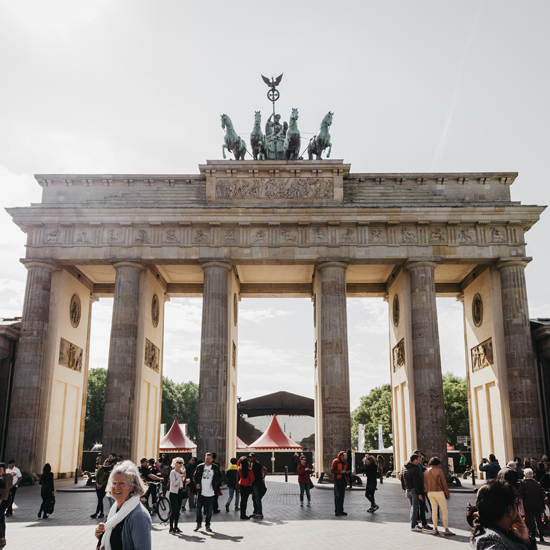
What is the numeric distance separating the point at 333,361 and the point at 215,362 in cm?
650

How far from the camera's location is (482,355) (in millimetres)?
36938

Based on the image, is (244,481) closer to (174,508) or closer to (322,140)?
(174,508)

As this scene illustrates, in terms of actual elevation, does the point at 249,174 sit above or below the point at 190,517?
above

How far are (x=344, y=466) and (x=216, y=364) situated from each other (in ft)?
48.9

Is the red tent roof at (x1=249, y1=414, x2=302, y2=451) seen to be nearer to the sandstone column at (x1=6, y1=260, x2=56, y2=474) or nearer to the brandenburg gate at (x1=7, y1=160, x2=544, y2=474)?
the brandenburg gate at (x1=7, y1=160, x2=544, y2=474)

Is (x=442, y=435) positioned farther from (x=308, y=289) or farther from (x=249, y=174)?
(x=249, y=174)

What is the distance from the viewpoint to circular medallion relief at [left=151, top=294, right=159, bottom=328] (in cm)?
3872

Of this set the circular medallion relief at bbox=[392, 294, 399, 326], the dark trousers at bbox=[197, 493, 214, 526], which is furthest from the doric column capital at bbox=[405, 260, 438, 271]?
the dark trousers at bbox=[197, 493, 214, 526]

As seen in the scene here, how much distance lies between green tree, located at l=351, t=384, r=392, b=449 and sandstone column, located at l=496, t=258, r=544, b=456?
220 ft

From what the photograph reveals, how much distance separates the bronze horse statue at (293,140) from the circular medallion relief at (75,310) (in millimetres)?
16284

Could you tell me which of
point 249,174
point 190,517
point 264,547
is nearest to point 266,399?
point 249,174

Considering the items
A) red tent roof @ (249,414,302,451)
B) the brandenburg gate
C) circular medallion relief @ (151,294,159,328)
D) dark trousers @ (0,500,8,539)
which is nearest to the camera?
dark trousers @ (0,500,8,539)

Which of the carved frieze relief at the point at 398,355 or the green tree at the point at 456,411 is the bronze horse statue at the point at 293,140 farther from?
the green tree at the point at 456,411

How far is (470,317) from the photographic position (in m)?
39.2
